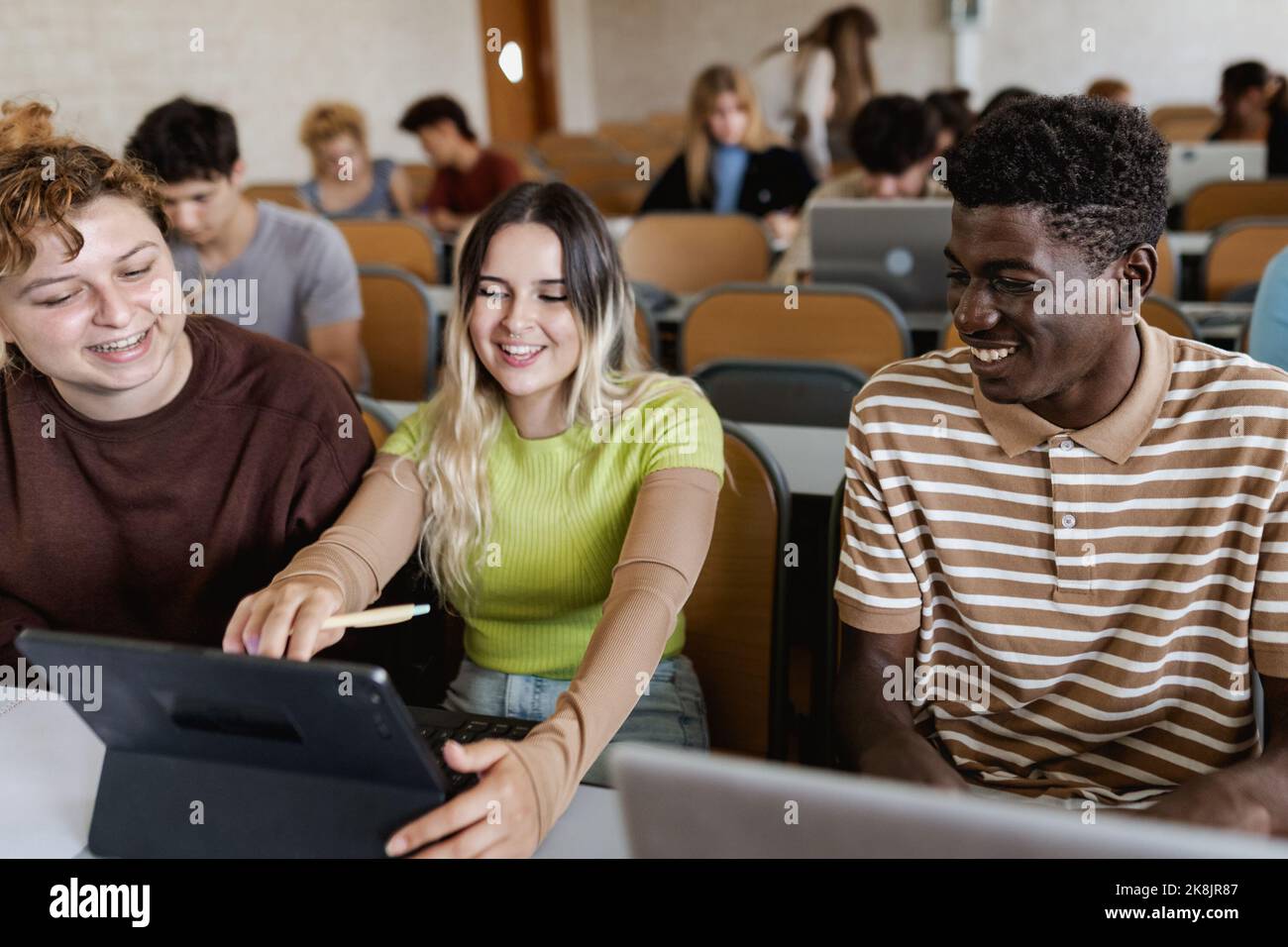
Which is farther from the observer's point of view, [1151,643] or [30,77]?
[30,77]

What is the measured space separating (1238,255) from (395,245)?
2.69 m

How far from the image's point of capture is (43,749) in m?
1.26

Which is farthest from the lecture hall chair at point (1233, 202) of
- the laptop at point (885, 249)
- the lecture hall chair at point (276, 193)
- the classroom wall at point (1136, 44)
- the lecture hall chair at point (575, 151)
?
the classroom wall at point (1136, 44)

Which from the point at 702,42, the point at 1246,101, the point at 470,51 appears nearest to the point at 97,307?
the point at 1246,101

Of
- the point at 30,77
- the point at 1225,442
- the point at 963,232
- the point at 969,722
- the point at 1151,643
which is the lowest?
the point at 969,722

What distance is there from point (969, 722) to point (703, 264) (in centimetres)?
280

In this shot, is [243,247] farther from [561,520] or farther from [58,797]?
[58,797]

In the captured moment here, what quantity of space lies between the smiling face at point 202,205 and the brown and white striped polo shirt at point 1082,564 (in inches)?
75.3

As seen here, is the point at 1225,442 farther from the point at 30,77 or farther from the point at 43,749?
the point at 30,77

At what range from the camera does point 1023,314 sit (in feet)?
3.72

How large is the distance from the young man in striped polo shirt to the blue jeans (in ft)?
1.07

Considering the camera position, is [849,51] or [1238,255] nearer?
[1238,255]

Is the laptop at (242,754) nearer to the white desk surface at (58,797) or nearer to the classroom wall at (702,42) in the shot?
the white desk surface at (58,797)
